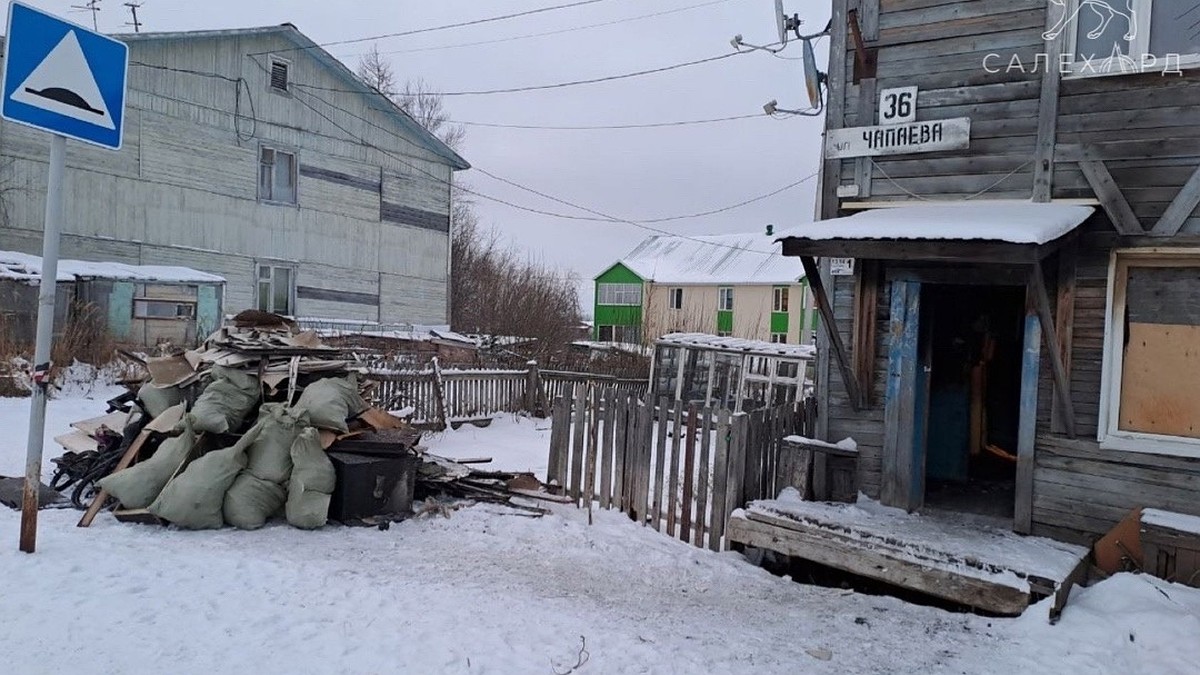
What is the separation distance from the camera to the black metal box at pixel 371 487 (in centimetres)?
620

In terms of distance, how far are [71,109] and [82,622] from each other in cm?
283

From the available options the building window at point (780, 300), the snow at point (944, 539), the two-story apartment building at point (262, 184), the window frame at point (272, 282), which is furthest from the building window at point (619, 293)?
the snow at point (944, 539)

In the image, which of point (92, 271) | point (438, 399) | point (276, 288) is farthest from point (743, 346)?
point (92, 271)

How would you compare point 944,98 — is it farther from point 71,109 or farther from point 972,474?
point 71,109

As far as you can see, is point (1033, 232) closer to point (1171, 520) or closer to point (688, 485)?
point (1171, 520)

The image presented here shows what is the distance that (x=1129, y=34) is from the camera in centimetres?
544

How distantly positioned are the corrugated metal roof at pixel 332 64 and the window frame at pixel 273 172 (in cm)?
275

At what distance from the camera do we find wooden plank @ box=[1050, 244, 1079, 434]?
553cm

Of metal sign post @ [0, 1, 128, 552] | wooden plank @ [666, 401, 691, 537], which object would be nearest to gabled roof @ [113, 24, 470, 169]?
metal sign post @ [0, 1, 128, 552]

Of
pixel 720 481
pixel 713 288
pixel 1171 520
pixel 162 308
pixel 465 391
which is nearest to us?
pixel 1171 520

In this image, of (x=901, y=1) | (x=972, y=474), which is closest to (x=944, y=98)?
(x=901, y=1)

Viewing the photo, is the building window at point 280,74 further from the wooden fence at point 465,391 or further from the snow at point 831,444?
the snow at point 831,444

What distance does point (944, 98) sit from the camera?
240 inches

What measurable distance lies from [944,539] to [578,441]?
3.37 meters
